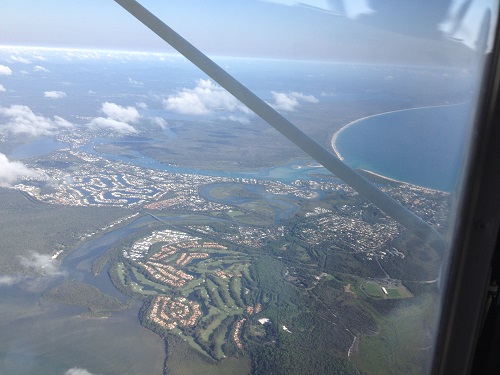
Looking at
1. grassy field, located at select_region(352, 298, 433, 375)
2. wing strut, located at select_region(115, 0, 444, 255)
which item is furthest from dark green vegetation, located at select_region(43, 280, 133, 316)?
wing strut, located at select_region(115, 0, 444, 255)

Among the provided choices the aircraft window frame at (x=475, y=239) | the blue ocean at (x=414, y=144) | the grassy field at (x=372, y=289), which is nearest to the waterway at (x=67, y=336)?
the grassy field at (x=372, y=289)

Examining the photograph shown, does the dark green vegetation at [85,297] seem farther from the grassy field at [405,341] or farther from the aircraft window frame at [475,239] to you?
the aircraft window frame at [475,239]

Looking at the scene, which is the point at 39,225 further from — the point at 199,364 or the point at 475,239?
the point at 475,239

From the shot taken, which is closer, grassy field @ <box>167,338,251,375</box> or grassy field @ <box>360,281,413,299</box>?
grassy field @ <box>360,281,413,299</box>

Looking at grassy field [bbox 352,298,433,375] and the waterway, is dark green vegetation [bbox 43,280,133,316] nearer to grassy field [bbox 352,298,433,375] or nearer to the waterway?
the waterway

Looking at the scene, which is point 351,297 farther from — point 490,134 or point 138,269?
point 138,269

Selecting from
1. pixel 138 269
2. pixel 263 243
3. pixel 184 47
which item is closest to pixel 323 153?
pixel 184 47
